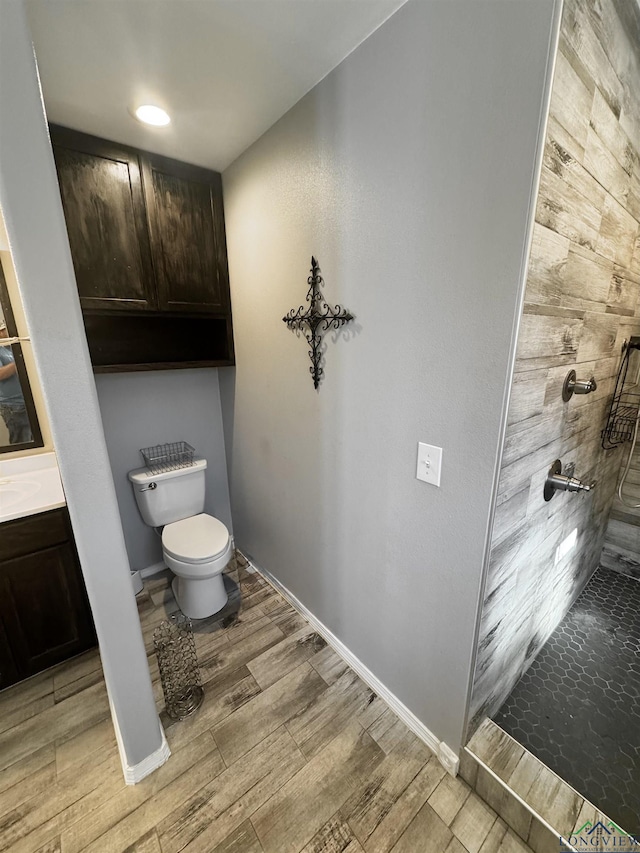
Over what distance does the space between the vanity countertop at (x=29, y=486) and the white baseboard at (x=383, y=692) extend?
53.7 inches

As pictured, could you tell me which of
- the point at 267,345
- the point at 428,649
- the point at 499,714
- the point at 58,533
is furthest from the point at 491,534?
the point at 58,533

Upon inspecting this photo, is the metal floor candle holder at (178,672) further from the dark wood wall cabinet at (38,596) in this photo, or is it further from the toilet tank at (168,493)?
the toilet tank at (168,493)

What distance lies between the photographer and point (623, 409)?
1.78m

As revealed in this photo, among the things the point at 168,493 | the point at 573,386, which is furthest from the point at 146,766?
the point at 573,386

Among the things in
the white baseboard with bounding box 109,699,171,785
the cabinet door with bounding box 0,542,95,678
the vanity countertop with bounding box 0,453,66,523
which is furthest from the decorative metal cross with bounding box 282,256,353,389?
the white baseboard with bounding box 109,699,171,785

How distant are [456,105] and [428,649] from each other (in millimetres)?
1730

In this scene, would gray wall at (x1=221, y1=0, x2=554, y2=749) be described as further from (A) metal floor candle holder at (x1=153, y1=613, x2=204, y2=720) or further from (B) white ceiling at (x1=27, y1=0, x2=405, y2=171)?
(A) metal floor candle holder at (x1=153, y1=613, x2=204, y2=720)

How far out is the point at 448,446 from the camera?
3.50 ft

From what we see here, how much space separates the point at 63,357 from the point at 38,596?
126 centimetres

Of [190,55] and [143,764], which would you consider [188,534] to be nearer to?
[143,764]

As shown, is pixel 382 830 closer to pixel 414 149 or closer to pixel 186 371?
pixel 414 149

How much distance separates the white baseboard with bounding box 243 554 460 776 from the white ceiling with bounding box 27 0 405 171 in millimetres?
2421

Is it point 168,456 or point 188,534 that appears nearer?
point 188,534

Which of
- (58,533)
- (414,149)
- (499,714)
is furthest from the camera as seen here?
(58,533)
